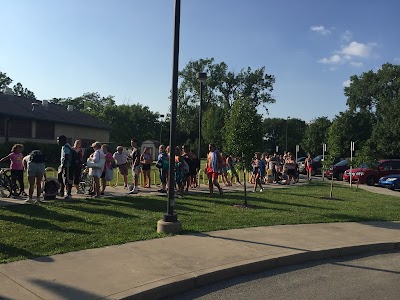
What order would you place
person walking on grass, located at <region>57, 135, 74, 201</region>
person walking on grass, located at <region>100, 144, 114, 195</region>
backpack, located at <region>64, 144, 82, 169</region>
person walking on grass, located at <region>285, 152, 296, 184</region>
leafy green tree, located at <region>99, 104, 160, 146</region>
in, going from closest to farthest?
person walking on grass, located at <region>57, 135, 74, 201</region> < backpack, located at <region>64, 144, 82, 169</region> < person walking on grass, located at <region>100, 144, 114, 195</region> < person walking on grass, located at <region>285, 152, 296, 184</region> < leafy green tree, located at <region>99, 104, 160, 146</region>

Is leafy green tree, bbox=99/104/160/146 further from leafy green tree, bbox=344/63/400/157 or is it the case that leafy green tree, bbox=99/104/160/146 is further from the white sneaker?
the white sneaker

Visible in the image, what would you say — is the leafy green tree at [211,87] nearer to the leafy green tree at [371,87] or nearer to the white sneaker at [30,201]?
the leafy green tree at [371,87]

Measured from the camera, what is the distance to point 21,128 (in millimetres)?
35781

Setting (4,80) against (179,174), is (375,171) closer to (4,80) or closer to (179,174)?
(179,174)

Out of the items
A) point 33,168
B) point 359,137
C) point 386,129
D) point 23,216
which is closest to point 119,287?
point 23,216

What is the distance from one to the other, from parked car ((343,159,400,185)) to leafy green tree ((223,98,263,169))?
1441 cm

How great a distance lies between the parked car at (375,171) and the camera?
25219mm

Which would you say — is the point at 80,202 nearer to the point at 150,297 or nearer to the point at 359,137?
the point at 150,297

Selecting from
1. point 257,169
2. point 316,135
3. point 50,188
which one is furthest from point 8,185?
point 316,135

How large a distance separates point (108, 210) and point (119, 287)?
527cm

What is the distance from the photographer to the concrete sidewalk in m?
4.96

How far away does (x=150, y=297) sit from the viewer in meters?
5.00

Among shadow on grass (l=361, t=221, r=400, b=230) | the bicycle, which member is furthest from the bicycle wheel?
shadow on grass (l=361, t=221, r=400, b=230)

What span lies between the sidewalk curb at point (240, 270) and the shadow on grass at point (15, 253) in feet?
6.10
